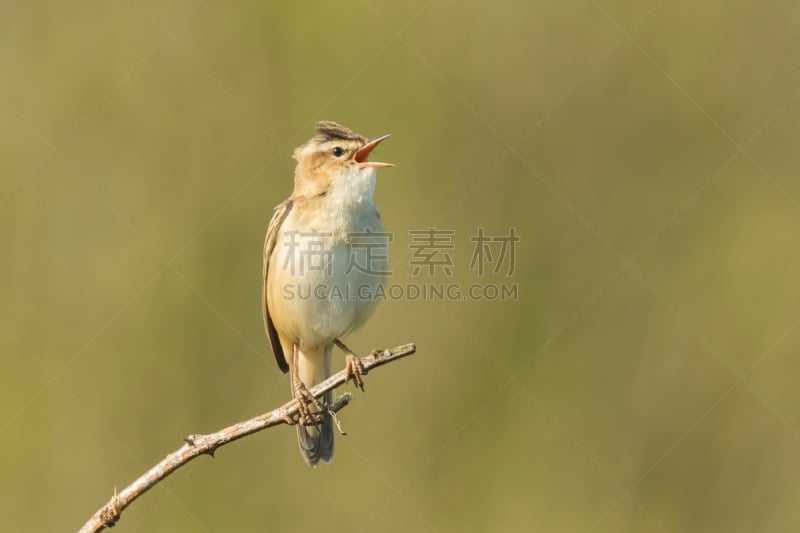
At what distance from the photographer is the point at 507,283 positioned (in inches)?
293

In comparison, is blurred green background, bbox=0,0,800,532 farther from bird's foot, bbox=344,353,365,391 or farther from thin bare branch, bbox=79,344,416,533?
thin bare branch, bbox=79,344,416,533

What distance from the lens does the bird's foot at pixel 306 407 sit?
455 centimetres

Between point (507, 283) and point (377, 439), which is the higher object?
point (507, 283)

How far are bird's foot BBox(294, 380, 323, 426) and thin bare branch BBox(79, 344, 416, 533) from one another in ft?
2.06

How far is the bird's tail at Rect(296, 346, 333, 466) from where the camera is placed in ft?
18.9

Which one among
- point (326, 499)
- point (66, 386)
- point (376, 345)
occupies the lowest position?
point (66, 386)

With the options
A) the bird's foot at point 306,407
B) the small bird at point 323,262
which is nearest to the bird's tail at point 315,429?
the small bird at point 323,262

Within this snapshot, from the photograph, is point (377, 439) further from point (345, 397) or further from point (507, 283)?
point (345, 397)

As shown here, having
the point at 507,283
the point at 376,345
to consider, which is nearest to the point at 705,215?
the point at 507,283

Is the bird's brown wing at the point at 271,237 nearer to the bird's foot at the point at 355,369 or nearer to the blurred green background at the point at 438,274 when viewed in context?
the bird's foot at the point at 355,369

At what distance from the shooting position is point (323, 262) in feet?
17.0

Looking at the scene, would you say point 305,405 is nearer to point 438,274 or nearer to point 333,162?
point 333,162

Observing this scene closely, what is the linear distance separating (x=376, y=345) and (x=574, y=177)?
2324 mm

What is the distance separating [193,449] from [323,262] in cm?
214
